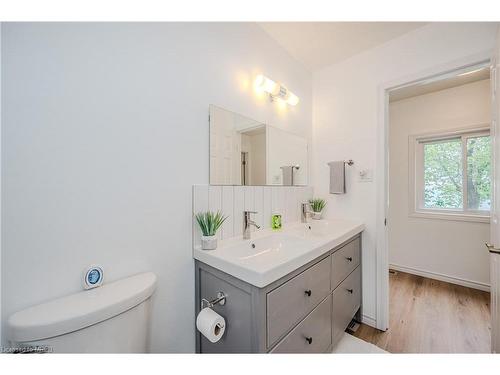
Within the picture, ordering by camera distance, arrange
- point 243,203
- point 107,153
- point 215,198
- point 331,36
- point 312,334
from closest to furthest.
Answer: point 107,153, point 312,334, point 215,198, point 243,203, point 331,36

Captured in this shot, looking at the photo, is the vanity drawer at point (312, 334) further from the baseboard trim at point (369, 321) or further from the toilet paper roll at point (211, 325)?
the baseboard trim at point (369, 321)

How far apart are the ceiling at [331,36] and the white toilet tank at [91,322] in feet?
6.04

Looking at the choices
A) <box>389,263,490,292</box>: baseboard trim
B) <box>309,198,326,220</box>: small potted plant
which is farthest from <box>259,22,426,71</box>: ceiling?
<box>389,263,490,292</box>: baseboard trim

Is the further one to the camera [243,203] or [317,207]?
[317,207]

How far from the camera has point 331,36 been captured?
158 centimetres

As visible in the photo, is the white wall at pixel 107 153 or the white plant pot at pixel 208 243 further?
the white plant pot at pixel 208 243

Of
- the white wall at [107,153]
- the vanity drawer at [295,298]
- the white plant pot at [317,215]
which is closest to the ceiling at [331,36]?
the white wall at [107,153]

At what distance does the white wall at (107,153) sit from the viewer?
2.17 feet

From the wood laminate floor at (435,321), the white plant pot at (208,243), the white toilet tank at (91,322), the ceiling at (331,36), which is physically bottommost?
the wood laminate floor at (435,321)

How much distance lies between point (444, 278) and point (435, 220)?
2.23 feet

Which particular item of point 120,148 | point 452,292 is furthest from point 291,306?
point 452,292

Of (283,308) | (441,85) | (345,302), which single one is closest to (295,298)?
(283,308)

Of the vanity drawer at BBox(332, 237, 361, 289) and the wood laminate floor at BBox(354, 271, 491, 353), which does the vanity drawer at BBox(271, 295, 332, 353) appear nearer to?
the vanity drawer at BBox(332, 237, 361, 289)

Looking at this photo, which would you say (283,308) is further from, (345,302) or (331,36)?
(331,36)
